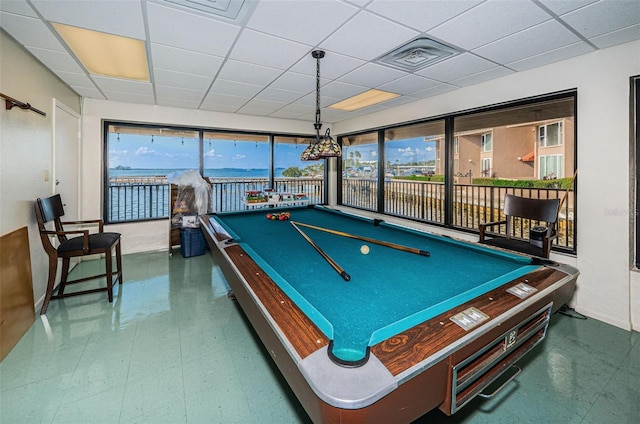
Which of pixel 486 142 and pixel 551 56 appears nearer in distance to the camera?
pixel 551 56

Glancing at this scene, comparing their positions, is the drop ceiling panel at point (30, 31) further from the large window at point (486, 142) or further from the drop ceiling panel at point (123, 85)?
the large window at point (486, 142)

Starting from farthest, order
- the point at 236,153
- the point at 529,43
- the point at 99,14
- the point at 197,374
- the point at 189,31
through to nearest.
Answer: the point at 236,153
the point at 529,43
the point at 189,31
the point at 99,14
the point at 197,374

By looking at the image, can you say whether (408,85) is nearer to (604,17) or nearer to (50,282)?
(604,17)

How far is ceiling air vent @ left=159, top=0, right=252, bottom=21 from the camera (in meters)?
1.90

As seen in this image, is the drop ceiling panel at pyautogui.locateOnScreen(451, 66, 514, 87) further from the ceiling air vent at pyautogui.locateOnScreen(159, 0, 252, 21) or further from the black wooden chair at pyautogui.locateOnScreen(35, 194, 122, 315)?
the black wooden chair at pyautogui.locateOnScreen(35, 194, 122, 315)

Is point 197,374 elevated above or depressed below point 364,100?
below

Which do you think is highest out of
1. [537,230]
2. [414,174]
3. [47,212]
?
[414,174]

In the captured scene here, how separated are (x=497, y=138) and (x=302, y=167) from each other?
4.49 meters

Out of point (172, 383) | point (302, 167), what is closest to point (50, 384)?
point (172, 383)

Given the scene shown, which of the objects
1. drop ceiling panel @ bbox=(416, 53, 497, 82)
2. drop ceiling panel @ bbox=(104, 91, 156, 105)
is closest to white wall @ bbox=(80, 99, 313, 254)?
drop ceiling panel @ bbox=(104, 91, 156, 105)

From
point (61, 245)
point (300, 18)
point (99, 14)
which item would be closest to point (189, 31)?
point (99, 14)

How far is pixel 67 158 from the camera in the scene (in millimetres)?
3707

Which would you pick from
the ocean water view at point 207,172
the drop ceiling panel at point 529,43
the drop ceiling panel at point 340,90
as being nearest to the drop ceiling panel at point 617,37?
the drop ceiling panel at point 529,43

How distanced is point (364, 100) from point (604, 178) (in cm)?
303
